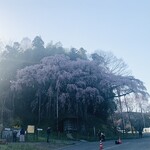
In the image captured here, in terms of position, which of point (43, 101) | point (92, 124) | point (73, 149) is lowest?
point (73, 149)

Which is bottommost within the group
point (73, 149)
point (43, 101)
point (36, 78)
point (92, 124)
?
point (73, 149)

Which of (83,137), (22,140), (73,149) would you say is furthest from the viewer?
(83,137)

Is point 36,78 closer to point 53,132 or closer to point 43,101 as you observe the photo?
point 43,101

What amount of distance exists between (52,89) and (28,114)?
6.14m

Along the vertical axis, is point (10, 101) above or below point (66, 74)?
below

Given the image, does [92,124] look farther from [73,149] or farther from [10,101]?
[73,149]

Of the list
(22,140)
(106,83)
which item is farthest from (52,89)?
(22,140)

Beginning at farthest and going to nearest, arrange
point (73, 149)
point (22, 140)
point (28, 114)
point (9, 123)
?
point (28, 114) < point (9, 123) < point (22, 140) < point (73, 149)

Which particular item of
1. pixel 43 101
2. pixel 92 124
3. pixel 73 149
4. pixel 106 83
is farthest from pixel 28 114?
pixel 73 149

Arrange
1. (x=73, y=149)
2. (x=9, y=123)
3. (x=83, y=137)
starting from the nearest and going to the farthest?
(x=73, y=149)
(x=83, y=137)
(x=9, y=123)

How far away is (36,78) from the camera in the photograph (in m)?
43.3

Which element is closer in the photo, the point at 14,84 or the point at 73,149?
the point at 73,149

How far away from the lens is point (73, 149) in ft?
81.1

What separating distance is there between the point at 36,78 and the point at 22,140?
48.6ft
